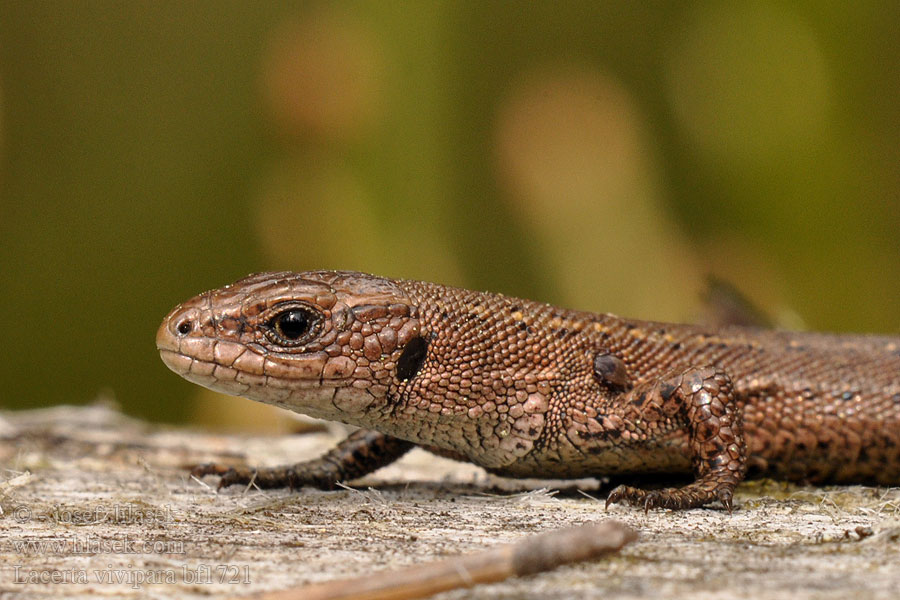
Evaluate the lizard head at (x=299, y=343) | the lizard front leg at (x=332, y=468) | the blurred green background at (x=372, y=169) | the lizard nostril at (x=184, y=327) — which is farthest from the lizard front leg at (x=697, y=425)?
the blurred green background at (x=372, y=169)

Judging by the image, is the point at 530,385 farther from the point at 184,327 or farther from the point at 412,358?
the point at 184,327

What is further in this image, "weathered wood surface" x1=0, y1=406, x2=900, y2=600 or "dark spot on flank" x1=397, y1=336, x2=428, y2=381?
"dark spot on flank" x1=397, y1=336, x2=428, y2=381

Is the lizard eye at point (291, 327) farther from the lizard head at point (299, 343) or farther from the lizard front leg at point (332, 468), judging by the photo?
the lizard front leg at point (332, 468)

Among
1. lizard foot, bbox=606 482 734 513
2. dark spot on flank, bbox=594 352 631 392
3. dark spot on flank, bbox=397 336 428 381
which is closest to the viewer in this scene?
lizard foot, bbox=606 482 734 513

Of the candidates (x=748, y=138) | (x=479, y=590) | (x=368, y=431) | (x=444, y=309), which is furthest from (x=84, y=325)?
(x=479, y=590)

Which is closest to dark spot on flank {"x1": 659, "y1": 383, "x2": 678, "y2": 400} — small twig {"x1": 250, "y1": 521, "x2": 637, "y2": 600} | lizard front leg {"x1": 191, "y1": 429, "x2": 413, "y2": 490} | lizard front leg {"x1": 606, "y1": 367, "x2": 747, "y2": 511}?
lizard front leg {"x1": 606, "y1": 367, "x2": 747, "y2": 511}

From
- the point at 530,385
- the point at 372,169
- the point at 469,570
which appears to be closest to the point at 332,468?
the point at 530,385

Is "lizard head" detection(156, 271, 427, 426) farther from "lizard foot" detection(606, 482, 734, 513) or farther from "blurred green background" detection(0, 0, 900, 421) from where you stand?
"blurred green background" detection(0, 0, 900, 421)
